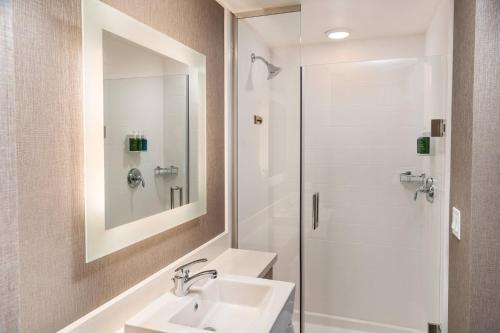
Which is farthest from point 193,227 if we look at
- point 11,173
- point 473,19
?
point 473,19

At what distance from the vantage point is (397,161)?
2541mm

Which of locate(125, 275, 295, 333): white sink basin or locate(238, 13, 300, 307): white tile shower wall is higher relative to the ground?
locate(238, 13, 300, 307): white tile shower wall

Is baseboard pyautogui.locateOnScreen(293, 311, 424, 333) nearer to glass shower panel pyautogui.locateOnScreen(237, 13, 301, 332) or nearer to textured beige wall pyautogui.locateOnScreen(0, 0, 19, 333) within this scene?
glass shower panel pyautogui.locateOnScreen(237, 13, 301, 332)

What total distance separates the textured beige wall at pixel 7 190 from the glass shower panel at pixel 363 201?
195cm

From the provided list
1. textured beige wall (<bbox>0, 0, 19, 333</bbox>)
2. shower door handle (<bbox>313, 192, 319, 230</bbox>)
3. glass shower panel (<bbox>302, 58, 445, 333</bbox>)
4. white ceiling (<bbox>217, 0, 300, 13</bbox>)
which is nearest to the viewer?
textured beige wall (<bbox>0, 0, 19, 333</bbox>)

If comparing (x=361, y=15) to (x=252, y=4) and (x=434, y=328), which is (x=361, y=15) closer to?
(x=252, y=4)

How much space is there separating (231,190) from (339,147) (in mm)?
906

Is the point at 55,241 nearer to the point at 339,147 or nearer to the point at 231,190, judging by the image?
the point at 231,190

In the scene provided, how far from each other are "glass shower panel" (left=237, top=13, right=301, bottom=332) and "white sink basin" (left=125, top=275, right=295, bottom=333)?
676mm

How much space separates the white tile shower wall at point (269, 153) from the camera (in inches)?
91.0

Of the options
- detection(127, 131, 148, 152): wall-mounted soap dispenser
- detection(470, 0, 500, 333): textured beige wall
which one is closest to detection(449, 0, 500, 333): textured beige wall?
detection(470, 0, 500, 333): textured beige wall

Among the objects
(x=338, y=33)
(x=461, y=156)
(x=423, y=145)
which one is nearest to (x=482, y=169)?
(x=461, y=156)

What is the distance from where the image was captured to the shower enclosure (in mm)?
2316

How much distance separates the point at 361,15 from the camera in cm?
244
